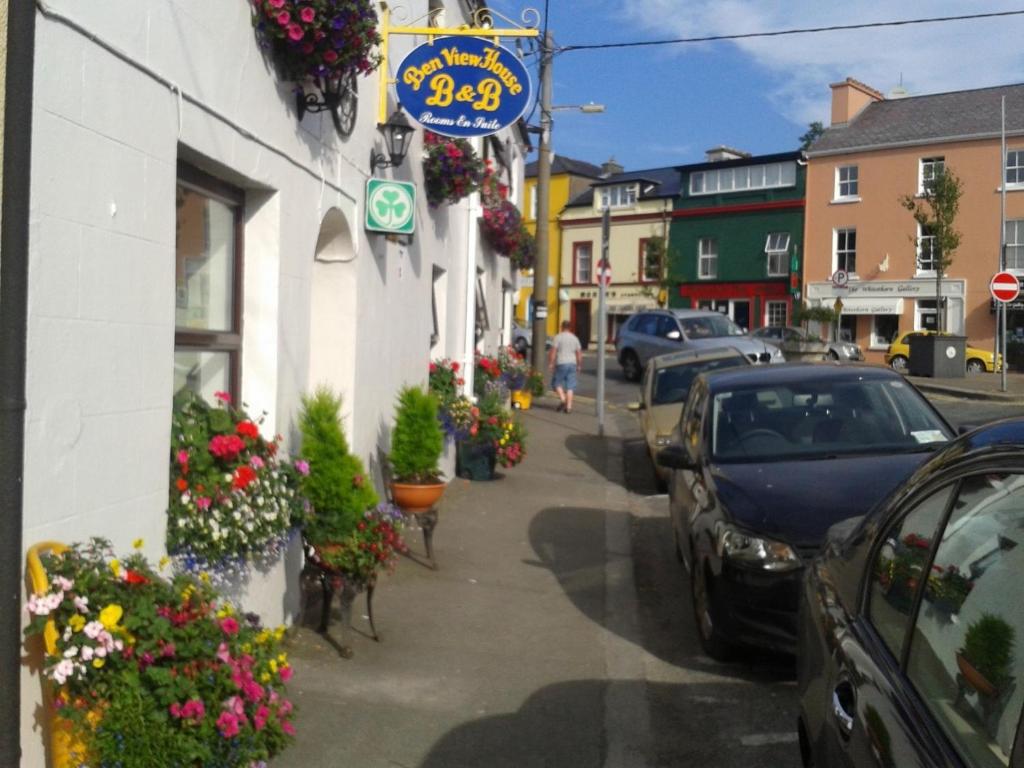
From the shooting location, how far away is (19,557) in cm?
363

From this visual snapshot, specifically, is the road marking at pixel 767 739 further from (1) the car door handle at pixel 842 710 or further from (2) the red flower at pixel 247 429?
(2) the red flower at pixel 247 429

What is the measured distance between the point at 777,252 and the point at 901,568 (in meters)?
42.3

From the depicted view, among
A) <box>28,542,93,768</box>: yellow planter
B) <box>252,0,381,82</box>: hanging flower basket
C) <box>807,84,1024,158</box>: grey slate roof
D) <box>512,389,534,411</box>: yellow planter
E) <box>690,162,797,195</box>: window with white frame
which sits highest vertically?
<box>807,84,1024,158</box>: grey slate roof

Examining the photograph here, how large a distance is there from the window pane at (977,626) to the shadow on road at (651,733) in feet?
8.19

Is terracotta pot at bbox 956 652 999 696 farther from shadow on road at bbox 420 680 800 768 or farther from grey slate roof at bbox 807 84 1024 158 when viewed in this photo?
grey slate roof at bbox 807 84 1024 158

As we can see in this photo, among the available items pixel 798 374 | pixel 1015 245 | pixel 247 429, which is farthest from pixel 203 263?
pixel 1015 245

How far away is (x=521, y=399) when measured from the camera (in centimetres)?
2083

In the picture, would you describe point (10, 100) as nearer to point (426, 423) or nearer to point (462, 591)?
point (462, 591)

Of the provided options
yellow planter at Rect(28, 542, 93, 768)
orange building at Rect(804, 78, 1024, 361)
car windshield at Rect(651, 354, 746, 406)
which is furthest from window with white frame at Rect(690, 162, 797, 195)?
yellow planter at Rect(28, 542, 93, 768)

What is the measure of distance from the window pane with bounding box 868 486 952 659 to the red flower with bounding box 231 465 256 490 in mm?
3037

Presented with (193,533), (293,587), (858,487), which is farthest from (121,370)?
(858,487)

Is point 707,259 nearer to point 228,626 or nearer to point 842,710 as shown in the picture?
point 228,626

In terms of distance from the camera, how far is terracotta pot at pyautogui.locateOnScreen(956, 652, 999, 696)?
2307 mm

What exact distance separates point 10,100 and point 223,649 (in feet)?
6.11
